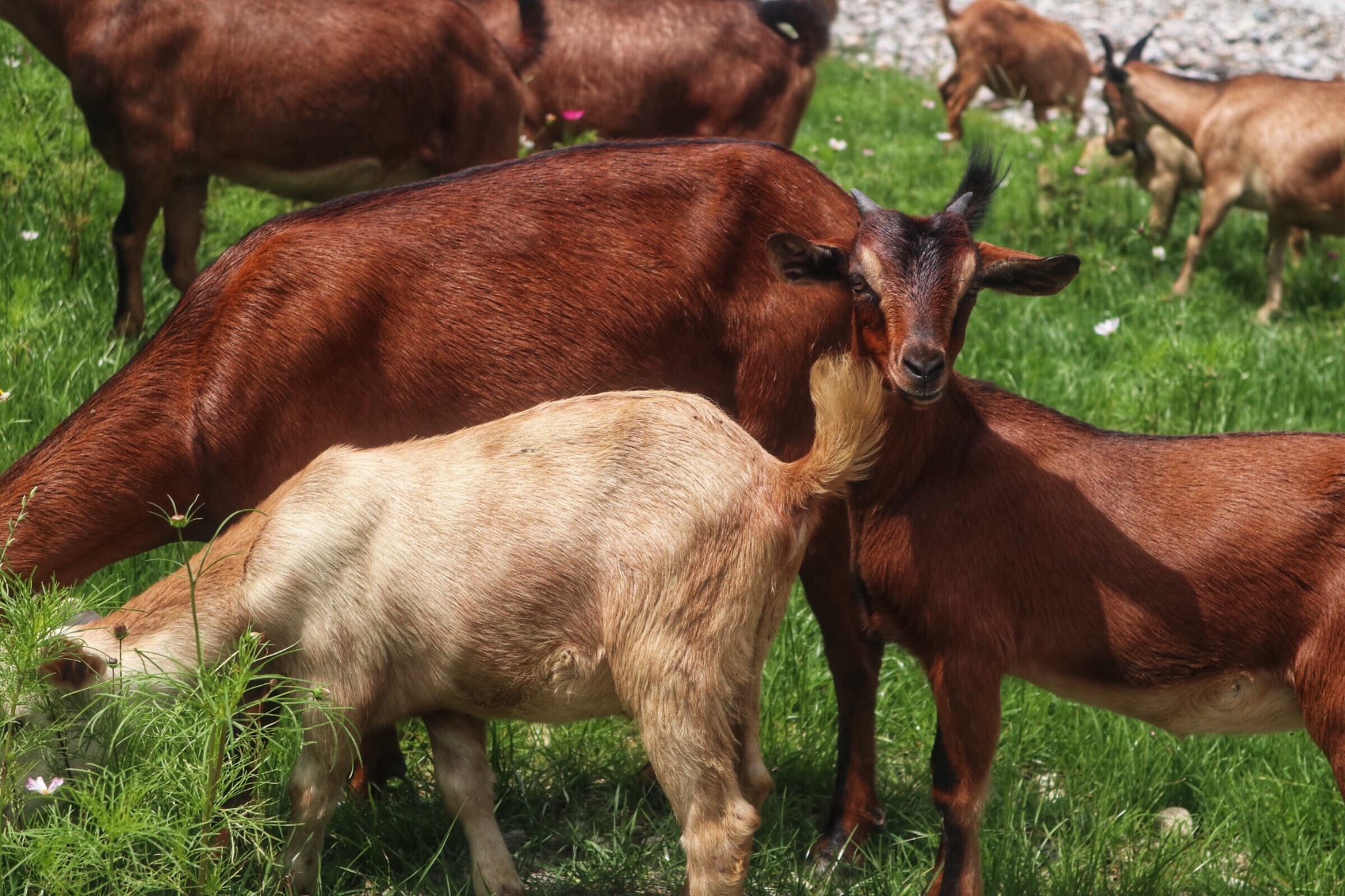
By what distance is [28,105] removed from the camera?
6566mm

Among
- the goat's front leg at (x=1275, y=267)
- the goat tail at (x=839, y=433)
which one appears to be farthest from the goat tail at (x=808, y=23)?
the goat tail at (x=839, y=433)

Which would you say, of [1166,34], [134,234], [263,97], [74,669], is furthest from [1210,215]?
[1166,34]

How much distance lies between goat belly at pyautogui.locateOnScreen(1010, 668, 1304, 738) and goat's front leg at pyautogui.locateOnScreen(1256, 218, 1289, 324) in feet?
20.8

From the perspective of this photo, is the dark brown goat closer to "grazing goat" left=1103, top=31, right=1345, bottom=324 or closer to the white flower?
the white flower

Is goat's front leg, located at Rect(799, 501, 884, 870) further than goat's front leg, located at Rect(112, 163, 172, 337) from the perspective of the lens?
No

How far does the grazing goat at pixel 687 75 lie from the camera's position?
8320mm

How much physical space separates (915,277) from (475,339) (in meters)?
1.18

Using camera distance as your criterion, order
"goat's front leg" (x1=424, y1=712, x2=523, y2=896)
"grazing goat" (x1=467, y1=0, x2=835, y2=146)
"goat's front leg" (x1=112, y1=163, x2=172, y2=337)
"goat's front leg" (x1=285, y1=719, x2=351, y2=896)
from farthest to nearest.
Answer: "grazing goat" (x1=467, y1=0, x2=835, y2=146) → "goat's front leg" (x1=112, y1=163, x2=172, y2=337) → "goat's front leg" (x1=424, y1=712, x2=523, y2=896) → "goat's front leg" (x1=285, y1=719, x2=351, y2=896)

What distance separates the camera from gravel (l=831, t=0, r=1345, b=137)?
17766mm

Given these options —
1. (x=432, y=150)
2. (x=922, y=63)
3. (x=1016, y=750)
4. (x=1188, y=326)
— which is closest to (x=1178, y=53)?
(x=922, y=63)

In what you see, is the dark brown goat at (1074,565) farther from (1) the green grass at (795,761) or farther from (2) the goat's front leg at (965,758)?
(1) the green grass at (795,761)

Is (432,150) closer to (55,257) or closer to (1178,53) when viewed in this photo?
(55,257)

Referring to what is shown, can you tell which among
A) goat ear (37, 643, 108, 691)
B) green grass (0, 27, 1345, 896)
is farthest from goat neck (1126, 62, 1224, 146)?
goat ear (37, 643, 108, 691)

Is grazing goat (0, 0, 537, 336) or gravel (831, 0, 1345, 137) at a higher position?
grazing goat (0, 0, 537, 336)
